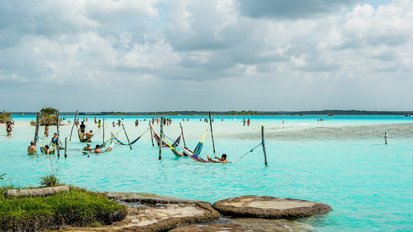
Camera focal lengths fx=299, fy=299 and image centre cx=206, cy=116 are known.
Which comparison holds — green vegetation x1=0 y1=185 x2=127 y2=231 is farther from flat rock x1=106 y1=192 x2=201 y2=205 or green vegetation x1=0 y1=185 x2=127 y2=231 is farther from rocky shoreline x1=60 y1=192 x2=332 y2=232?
flat rock x1=106 y1=192 x2=201 y2=205

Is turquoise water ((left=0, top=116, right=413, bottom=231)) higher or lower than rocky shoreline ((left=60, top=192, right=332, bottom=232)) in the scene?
lower

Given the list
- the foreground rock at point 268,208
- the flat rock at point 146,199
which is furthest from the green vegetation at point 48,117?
the foreground rock at point 268,208

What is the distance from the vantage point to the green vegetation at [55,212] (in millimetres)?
4695

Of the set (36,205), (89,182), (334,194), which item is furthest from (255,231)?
(89,182)

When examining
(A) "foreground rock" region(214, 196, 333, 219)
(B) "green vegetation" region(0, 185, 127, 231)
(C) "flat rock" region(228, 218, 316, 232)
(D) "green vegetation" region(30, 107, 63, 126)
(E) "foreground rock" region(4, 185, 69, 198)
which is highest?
(D) "green vegetation" region(30, 107, 63, 126)

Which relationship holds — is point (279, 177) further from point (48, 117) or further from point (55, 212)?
point (48, 117)

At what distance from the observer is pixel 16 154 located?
16875 mm

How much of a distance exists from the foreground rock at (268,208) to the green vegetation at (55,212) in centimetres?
223

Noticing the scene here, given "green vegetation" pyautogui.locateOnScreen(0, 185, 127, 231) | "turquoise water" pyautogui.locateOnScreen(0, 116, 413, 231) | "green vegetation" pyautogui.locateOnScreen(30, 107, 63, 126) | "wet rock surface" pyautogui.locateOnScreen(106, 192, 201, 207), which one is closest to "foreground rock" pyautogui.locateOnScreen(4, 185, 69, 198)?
"green vegetation" pyautogui.locateOnScreen(0, 185, 127, 231)

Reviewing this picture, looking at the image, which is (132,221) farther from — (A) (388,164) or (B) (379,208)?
(A) (388,164)

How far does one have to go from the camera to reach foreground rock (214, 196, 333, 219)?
20.0ft

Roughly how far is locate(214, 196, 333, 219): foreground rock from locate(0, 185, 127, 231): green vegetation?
2.23m

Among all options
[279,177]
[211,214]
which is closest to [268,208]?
[211,214]

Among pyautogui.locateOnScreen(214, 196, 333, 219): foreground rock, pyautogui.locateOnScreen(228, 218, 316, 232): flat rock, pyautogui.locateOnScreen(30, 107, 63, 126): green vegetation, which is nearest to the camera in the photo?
pyautogui.locateOnScreen(228, 218, 316, 232): flat rock
